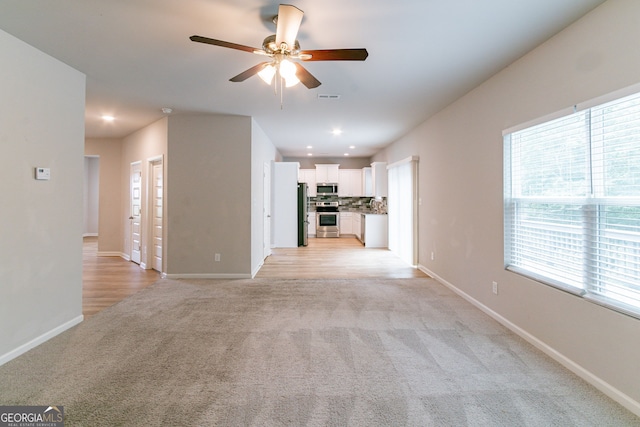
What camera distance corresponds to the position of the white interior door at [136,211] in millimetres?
5742

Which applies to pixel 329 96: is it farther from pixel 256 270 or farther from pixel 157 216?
pixel 157 216

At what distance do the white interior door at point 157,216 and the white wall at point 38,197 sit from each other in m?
2.07

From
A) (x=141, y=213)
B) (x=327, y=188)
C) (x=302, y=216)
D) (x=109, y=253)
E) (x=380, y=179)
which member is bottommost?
(x=109, y=253)

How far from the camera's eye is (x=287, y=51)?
2.11m

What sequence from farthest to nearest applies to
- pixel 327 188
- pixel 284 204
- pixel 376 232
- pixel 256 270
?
1. pixel 327 188
2. pixel 376 232
3. pixel 284 204
4. pixel 256 270

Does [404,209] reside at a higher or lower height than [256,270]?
higher

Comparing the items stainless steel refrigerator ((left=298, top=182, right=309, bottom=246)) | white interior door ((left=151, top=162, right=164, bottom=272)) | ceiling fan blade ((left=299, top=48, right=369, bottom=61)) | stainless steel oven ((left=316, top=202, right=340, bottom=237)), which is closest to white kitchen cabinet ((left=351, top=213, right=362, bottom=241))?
stainless steel oven ((left=316, top=202, right=340, bottom=237))

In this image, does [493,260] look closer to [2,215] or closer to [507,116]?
[507,116]

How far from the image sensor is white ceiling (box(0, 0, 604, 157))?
6.73 ft

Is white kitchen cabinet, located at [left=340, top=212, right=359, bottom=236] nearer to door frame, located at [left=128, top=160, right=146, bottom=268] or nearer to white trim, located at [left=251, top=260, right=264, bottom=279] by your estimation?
white trim, located at [left=251, top=260, right=264, bottom=279]

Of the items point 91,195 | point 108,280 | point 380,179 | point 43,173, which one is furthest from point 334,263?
point 91,195

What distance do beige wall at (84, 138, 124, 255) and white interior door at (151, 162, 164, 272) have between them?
1.75m

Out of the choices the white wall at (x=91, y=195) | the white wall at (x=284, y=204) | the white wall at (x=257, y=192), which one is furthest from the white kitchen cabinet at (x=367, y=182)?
the white wall at (x=91, y=195)

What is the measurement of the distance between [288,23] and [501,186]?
2.50 meters
